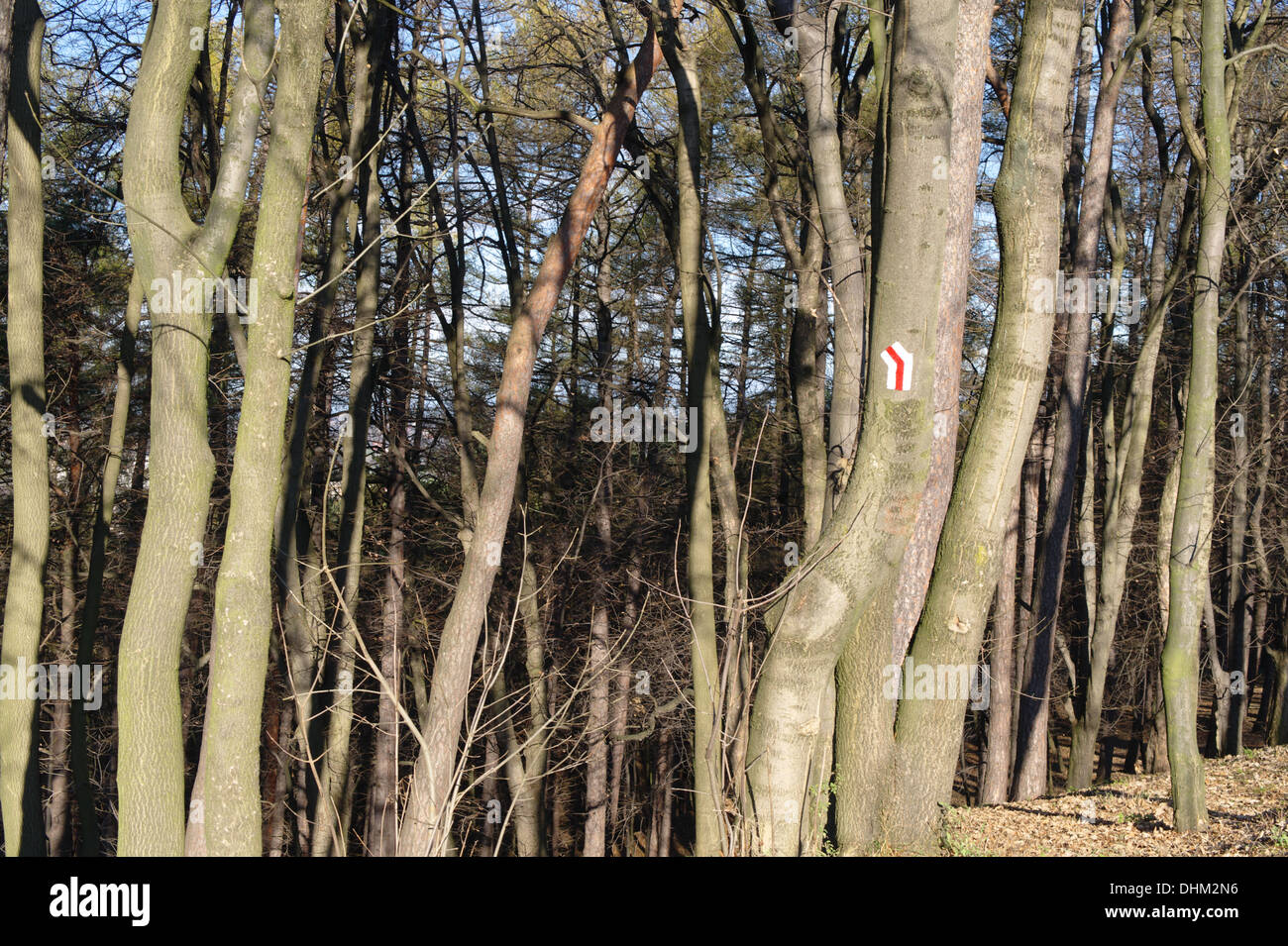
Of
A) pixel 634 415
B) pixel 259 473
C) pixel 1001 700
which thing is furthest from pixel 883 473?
pixel 1001 700

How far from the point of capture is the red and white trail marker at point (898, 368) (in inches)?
163

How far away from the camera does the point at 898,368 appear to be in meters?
4.14

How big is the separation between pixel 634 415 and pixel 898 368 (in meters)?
9.62

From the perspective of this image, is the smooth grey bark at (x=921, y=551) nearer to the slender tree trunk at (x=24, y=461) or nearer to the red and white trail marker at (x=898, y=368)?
the red and white trail marker at (x=898, y=368)

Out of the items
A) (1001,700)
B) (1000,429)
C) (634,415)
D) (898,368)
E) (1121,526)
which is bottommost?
(1001,700)

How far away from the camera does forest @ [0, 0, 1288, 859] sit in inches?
178

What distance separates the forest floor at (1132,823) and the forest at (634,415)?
0.09 meters

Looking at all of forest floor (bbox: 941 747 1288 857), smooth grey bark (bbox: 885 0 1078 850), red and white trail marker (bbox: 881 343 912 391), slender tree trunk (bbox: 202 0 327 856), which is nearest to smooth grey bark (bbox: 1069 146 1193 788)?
forest floor (bbox: 941 747 1288 857)

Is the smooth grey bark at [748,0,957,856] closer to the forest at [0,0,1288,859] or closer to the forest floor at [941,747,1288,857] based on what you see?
the forest at [0,0,1288,859]

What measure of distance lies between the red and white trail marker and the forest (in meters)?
0.01

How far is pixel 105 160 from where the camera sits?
414 inches

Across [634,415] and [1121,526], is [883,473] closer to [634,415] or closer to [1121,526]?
[634,415]
